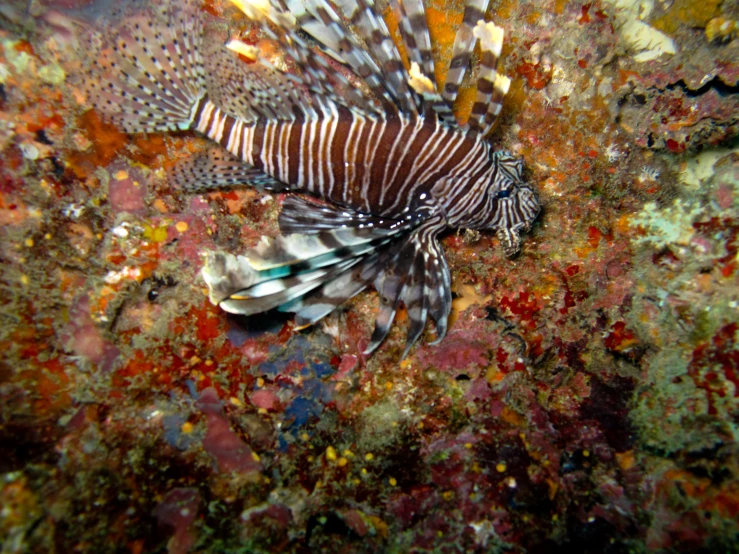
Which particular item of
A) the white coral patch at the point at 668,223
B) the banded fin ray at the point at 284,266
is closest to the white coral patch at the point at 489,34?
the banded fin ray at the point at 284,266

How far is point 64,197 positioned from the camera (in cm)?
324

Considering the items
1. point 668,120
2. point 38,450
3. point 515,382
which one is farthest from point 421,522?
point 668,120

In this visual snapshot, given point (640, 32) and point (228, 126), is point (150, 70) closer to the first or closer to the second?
point (228, 126)

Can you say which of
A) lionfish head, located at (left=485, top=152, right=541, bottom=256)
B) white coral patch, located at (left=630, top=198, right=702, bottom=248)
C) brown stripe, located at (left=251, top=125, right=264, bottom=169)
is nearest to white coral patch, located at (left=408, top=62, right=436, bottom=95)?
lionfish head, located at (left=485, top=152, right=541, bottom=256)

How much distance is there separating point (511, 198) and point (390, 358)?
179cm

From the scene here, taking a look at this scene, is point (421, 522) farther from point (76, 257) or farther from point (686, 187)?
point (686, 187)

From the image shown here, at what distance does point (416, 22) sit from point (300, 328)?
103 inches

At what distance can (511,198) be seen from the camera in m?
3.57

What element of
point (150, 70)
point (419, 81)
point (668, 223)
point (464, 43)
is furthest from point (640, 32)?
point (150, 70)

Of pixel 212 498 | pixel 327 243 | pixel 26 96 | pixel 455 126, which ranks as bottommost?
pixel 212 498

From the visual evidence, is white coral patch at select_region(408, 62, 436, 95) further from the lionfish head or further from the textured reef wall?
the textured reef wall

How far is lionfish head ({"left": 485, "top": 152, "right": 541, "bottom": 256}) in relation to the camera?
3533 millimetres

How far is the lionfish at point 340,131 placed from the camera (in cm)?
315

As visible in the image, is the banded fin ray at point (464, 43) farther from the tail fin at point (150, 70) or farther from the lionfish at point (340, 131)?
the tail fin at point (150, 70)
